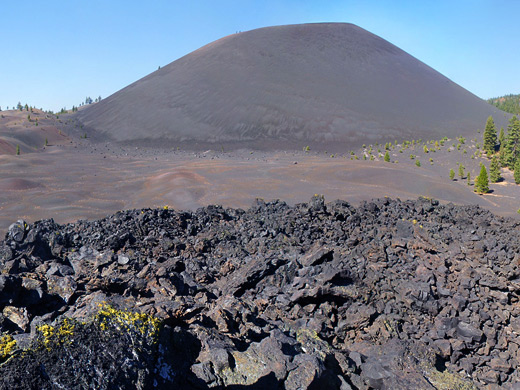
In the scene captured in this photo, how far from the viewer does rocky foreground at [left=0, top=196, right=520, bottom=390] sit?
3.38 meters

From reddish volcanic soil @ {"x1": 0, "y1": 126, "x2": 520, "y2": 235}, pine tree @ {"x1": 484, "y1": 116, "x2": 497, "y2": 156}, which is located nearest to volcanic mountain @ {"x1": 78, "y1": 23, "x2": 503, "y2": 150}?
pine tree @ {"x1": 484, "y1": 116, "x2": 497, "y2": 156}

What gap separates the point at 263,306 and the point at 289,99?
55119 millimetres

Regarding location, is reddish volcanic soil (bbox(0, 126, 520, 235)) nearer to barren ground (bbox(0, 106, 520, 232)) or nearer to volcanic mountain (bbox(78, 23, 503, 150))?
barren ground (bbox(0, 106, 520, 232))

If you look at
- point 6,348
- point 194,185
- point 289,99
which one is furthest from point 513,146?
point 6,348

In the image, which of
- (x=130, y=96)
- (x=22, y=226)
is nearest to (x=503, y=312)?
(x=22, y=226)

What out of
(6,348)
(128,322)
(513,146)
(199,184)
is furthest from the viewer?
(513,146)

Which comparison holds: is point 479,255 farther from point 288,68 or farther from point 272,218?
point 288,68

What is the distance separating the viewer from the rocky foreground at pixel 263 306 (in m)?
3.38

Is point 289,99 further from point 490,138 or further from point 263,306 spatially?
point 263,306

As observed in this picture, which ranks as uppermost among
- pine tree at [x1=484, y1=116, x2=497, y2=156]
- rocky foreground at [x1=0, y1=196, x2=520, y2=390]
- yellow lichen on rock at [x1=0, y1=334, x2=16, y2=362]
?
pine tree at [x1=484, y1=116, x2=497, y2=156]

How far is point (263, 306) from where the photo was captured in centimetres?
672

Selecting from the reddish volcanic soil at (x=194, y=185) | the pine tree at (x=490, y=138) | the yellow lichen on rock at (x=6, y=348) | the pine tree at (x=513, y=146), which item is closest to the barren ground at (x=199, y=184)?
the reddish volcanic soil at (x=194, y=185)

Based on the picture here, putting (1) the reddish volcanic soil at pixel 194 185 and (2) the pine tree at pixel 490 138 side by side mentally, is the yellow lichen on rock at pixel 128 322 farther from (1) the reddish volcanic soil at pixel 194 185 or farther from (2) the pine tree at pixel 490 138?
(2) the pine tree at pixel 490 138

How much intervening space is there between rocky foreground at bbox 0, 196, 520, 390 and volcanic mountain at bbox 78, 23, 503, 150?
1609 inches
